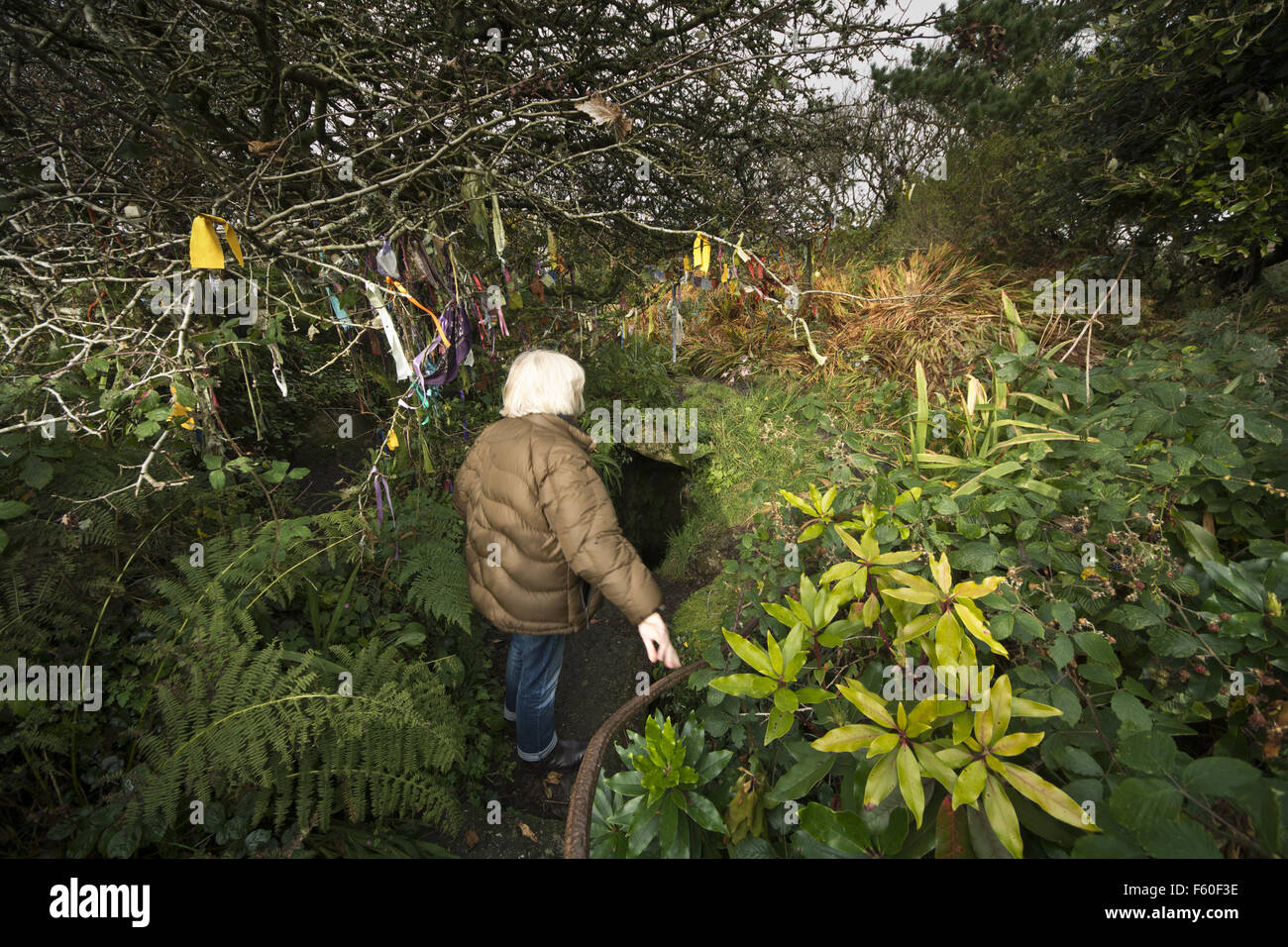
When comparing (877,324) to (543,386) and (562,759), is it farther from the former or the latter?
(562,759)

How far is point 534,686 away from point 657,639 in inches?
34.7

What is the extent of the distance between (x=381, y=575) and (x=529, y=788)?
1227 mm

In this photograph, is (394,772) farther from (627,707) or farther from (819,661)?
(819,661)

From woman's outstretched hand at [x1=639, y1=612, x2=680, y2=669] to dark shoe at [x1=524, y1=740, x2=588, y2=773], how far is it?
3.79ft

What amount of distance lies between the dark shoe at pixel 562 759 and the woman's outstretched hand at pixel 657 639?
3.79 feet

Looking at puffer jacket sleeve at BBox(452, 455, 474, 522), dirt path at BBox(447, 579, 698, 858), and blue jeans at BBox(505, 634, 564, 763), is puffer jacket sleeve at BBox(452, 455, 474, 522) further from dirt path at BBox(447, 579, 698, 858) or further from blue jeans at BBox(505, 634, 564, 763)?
dirt path at BBox(447, 579, 698, 858)

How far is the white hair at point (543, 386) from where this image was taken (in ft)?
6.50

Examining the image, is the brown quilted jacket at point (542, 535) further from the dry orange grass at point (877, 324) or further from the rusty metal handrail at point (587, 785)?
the dry orange grass at point (877, 324)

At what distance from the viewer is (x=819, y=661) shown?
3.65ft

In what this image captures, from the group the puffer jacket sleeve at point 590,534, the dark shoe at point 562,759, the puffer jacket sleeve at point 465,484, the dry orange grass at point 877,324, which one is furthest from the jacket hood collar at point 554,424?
the dry orange grass at point 877,324

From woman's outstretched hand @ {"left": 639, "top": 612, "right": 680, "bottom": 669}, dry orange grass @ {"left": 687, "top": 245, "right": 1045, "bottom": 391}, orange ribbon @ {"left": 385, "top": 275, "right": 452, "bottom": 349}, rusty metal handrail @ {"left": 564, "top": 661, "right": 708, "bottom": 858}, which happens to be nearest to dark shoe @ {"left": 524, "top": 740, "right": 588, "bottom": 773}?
woman's outstretched hand @ {"left": 639, "top": 612, "right": 680, "bottom": 669}

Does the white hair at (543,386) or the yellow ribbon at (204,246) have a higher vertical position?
the yellow ribbon at (204,246)

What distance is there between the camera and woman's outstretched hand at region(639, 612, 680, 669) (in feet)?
5.13

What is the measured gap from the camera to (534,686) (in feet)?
7.13
